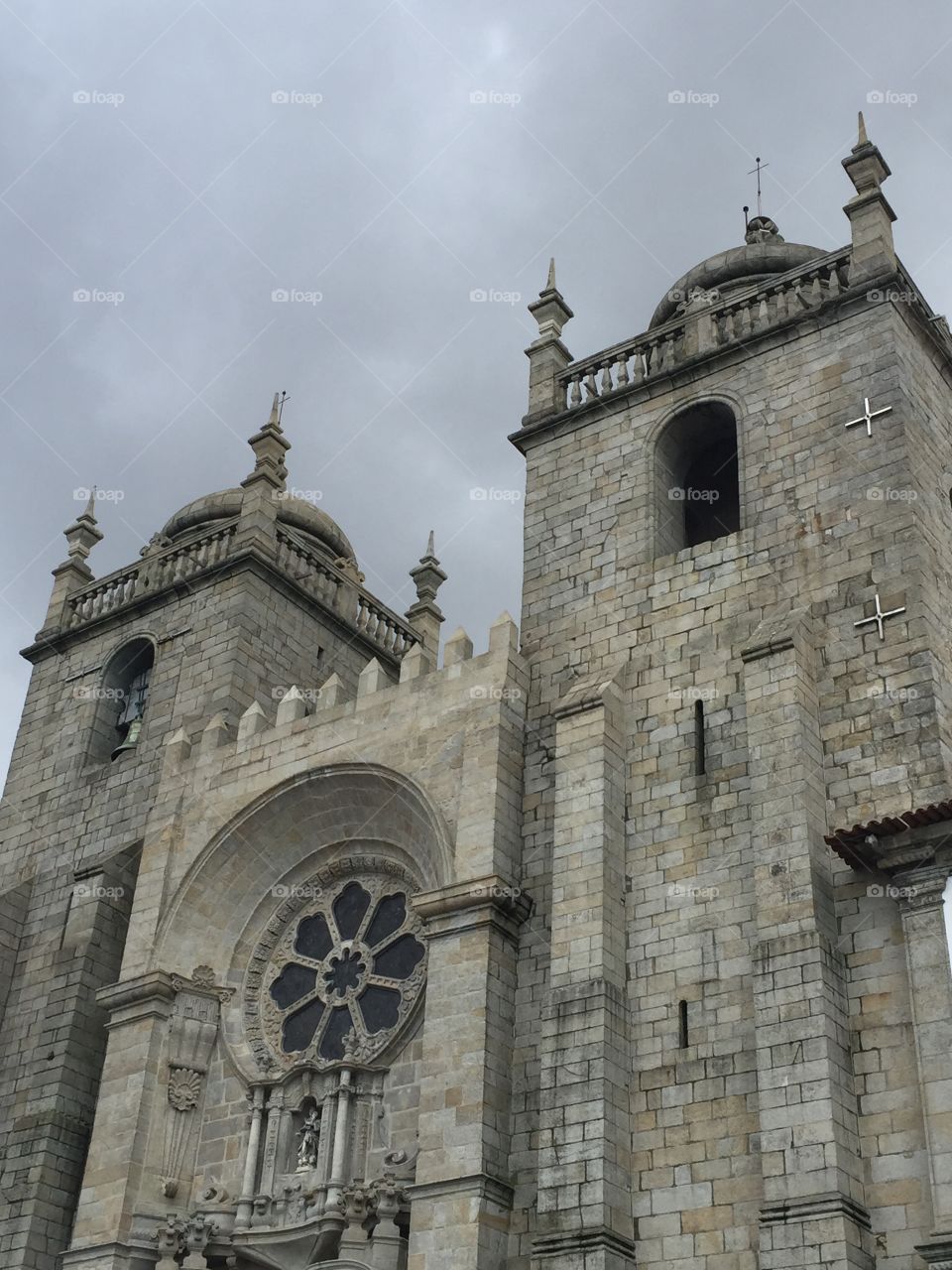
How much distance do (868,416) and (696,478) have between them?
367 centimetres

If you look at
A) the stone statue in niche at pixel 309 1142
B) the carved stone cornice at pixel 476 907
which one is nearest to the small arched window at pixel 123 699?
the stone statue in niche at pixel 309 1142

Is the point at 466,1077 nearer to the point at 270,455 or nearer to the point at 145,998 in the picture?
the point at 145,998

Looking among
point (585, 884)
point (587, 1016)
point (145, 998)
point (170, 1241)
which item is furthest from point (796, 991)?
point (145, 998)

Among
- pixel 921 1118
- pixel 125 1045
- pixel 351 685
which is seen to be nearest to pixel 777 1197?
pixel 921 1118

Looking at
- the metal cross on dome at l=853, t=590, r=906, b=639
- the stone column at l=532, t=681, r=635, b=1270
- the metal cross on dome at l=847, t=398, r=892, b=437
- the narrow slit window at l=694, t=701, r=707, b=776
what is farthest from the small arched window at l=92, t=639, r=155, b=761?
the metal cross on dome at l=853, t=590, r=906, b=639

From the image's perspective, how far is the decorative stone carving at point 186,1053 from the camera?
18.1 m

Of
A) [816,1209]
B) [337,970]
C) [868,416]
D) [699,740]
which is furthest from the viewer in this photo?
[337,970]

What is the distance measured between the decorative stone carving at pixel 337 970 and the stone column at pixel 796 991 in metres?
4.87

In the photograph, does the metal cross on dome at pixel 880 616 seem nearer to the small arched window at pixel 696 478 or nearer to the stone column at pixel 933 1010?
the stone column at pixel 933 1010

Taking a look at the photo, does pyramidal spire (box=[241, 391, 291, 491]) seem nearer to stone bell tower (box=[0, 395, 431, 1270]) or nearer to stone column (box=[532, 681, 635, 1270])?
stone bell tower (box=[0, 395, 431, 1270])

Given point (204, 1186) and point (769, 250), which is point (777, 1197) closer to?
point (204, 1186)

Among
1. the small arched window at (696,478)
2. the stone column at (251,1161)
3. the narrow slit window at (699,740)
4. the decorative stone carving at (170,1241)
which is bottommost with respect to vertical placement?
the decorative stone carving at (170,1241)

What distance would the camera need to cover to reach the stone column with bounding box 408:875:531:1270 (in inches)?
576

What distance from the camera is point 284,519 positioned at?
89.9 ft
